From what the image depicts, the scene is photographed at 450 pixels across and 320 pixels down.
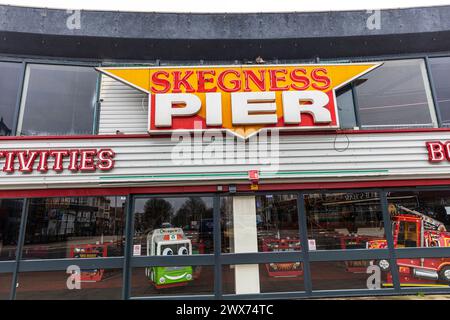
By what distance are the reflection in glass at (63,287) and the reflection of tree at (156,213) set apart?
3.70 ft

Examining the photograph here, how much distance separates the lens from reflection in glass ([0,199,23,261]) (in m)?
6.03

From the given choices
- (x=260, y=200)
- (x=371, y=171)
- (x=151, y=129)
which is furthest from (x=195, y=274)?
(x=371, y=171)

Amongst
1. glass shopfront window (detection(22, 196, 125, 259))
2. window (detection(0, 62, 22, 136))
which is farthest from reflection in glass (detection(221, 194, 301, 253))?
window (detection(0, 62, 22, 136))

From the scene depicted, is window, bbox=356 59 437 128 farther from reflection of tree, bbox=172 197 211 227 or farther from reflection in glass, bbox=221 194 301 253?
reflection of tree, bbox=172 197 211 227

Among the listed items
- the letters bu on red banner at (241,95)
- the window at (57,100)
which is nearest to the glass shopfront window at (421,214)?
the letters bu on red banner at (241,95)

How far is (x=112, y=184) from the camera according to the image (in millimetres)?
6191

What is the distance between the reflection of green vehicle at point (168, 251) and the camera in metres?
6.19

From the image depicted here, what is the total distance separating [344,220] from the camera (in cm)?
661

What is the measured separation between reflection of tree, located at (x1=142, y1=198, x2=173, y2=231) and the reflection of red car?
0.93 metres

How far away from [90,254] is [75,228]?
2.17ft

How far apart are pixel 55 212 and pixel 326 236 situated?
5982 mm

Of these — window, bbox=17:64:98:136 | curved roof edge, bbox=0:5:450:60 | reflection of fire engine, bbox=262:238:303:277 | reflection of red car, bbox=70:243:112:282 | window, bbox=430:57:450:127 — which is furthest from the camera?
window, bbox=430:57:450:127

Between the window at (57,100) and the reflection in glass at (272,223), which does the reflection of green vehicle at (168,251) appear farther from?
the window at (57,100)
